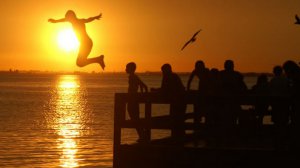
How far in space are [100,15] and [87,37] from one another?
1.90ft

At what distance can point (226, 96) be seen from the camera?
43.2 feet

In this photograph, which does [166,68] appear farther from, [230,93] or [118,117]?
[230,93]

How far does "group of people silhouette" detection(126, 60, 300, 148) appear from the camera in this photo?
12991mm

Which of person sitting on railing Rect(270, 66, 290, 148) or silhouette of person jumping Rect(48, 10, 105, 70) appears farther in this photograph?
person sitting on railing Rect(270, 66, 290, 148)

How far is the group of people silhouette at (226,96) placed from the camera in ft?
42.6

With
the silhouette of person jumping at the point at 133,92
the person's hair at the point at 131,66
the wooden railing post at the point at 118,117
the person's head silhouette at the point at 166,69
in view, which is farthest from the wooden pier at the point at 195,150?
the person's hair at the point at 131,66

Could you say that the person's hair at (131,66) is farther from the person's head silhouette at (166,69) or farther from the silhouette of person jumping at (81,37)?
the silhouette of person jumping at (81,37)

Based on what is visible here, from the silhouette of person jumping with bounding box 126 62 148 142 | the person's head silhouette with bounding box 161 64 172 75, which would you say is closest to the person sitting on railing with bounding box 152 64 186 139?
the person's head silhouette with bounding box 161 64 172 75

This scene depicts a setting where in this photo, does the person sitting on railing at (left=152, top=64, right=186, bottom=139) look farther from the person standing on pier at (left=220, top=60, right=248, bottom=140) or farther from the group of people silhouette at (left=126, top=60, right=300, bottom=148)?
the person standing on pier at (left=220, top=60, right=248, bottom=140)

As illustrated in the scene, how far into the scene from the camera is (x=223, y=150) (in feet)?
43.8

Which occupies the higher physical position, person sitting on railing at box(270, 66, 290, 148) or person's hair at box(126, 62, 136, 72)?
person's hair at box(126, 62, 136, 72)

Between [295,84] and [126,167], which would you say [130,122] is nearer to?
[126,167]

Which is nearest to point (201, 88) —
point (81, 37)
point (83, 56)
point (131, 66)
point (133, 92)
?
point (133, 92)

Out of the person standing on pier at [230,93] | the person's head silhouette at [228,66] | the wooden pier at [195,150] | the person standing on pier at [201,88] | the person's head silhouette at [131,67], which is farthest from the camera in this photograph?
the person's head silhouette at [131,67]
